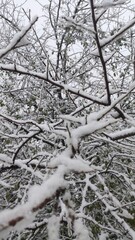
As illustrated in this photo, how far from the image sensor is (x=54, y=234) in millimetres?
649

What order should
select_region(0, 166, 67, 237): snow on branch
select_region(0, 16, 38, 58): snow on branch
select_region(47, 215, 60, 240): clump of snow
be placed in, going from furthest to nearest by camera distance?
select_region(0, 16, 38, 58): snow on branch, select_region(47, 215, 60, 240): clump of snow, select_region(0, 166, 67, 237): snow on branch

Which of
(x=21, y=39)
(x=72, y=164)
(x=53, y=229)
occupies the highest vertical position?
(x=21, y=39)

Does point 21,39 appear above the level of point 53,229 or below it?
above

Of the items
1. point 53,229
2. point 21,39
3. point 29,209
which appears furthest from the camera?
point 21,39

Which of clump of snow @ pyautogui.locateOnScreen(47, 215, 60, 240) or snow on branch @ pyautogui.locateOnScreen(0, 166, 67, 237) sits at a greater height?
snow on branch @ pyautogui.locateOnScreen(0, 166, 67, 237)

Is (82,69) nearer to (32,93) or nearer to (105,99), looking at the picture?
(32,93)

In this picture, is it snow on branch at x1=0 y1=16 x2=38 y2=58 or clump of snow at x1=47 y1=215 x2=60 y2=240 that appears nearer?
clump of snow at x1=47 y1=215 x2=60 y2=240

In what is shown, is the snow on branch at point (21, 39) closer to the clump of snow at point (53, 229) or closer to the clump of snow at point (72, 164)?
the clump of snow at point (72, 164)

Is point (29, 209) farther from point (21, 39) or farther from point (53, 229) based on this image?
point (21, 39)

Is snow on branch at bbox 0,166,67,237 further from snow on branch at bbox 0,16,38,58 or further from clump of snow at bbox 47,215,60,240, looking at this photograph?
snow on branch at bbox 0,16,38,58

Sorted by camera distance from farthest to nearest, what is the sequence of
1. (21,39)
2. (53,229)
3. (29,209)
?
(21,39) → (53,229) → (29,209)

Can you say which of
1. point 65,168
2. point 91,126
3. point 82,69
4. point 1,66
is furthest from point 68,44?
point 65,168

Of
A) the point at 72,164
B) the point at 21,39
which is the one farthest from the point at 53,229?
the point at 21,39

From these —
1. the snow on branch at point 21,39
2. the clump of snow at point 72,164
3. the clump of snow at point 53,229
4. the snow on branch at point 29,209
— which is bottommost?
the clump of snow at point 53,229
